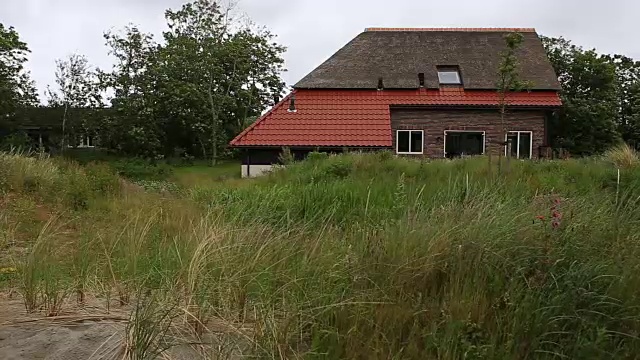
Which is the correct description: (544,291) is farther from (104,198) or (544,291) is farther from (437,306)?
(104,198)

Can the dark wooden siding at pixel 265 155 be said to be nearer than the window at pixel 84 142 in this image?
Yes

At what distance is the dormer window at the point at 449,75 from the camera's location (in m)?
26.3

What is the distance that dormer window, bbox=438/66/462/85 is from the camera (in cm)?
2630

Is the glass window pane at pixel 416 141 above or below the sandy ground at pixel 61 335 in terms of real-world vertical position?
above

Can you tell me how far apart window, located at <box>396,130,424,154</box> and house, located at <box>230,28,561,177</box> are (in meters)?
0.04

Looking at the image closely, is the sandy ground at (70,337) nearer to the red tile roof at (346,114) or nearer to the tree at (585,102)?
the red tile roof at (346,114)

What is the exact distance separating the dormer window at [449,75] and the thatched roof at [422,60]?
0.20m

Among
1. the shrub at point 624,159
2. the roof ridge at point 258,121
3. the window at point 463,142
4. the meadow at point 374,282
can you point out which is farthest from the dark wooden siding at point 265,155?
the meadow at point 374,282

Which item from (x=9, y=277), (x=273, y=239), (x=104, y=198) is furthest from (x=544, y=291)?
(x=104, y=198)

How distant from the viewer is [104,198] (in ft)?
43.3

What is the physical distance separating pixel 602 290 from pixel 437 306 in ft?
3.73

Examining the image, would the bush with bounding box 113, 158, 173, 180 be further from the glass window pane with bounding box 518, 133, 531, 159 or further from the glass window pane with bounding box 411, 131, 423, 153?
the glass window pane with bounding box 518, 133, 531, 159

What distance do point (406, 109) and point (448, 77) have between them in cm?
280

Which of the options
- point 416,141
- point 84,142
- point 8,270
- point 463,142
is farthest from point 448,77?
Answer: point 84,142
